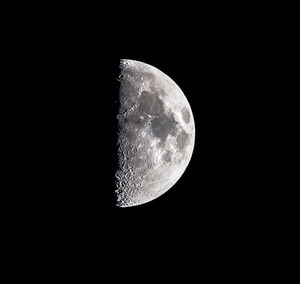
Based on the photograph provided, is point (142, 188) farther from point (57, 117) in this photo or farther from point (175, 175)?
point (57, 117)

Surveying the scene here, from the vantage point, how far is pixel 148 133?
5.35 m

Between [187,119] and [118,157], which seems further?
[187,119]

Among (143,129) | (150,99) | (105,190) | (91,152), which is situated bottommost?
(105,190)

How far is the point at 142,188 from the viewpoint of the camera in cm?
573

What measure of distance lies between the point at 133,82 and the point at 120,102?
0.39 metres

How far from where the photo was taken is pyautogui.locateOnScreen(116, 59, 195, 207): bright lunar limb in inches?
209

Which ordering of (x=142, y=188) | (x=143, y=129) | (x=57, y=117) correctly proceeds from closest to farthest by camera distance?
(x=57, y=117)
(x=143, y=129)
(x=142, y=188)

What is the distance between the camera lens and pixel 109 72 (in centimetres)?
538

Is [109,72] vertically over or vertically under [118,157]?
over

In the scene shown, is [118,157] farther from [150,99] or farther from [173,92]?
[173,92]

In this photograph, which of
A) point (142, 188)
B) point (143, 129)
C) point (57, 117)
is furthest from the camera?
point (142, 188)

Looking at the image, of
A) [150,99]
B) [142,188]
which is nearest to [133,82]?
[150,99]

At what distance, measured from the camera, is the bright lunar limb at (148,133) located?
17.4 ft

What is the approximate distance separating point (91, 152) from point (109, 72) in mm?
1095
